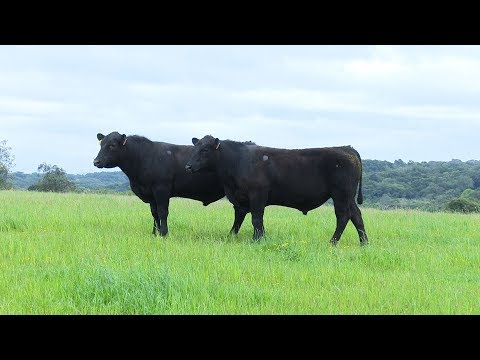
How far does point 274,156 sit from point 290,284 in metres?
5.01

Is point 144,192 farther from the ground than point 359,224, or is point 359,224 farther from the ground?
point 144,192

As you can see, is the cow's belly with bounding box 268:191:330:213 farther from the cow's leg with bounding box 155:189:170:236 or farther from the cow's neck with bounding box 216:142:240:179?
the cow's leg with bounding box 155:189:170:236

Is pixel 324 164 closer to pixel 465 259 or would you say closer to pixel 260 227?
pixel 260 227

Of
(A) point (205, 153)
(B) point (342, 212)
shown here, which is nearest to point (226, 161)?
(A) point (205, 153)

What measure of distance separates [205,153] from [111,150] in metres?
2.10

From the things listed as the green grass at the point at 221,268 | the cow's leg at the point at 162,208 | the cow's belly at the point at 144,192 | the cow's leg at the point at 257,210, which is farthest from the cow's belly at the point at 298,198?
the cow's belly at the point at 144,192

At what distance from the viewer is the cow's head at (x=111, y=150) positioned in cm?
1208

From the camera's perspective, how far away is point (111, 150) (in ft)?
39.9

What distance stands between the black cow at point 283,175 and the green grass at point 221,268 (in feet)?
2.52

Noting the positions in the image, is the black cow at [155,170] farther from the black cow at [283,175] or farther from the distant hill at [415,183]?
the distant hill at [415,183]

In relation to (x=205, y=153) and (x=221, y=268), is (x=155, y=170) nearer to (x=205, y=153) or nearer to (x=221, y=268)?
(x=205, y=153)

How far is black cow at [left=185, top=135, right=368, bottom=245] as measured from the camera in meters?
11.5

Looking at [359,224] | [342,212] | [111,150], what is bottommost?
[359,224]
